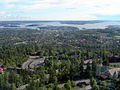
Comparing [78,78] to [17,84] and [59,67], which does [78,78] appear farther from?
[17,84]

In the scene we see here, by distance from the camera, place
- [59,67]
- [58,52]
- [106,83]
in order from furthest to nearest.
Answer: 1. [58,52]
2. [59,67]
3. [106,83]

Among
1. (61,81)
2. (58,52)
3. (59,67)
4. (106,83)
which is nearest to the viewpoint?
(106,83)

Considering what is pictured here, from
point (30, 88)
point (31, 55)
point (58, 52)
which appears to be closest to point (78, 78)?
point (30, 88)

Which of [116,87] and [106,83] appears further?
[106,83]

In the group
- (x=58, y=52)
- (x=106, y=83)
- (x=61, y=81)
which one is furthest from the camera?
(x=58, y=52)

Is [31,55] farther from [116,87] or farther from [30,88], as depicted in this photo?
[116,87]

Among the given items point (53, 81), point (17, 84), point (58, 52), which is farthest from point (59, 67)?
point (58, 52)

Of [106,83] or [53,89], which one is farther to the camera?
[106,83]

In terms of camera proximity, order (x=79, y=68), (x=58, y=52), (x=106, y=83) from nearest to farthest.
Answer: (x=106, y=83) < (x=79, y=68) < (x=58, y=52)
